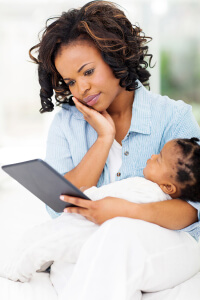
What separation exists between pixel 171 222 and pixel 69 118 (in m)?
0.75

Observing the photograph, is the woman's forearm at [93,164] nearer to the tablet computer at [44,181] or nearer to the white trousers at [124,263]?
the tablet computer at [44,181]

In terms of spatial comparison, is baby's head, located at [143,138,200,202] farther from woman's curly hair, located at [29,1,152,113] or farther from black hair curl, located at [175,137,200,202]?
woman's curly hair, located at [29,1,152,113]

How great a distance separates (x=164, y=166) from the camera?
1.62 meters

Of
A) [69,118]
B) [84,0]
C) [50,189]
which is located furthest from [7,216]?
[84,0]

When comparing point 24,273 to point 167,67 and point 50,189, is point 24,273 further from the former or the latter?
point 167,67

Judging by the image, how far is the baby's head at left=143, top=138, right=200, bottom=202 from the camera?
1.53 metres

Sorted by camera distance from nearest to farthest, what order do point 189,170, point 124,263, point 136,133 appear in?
point 124,263 < point 189,170 < point 136,133

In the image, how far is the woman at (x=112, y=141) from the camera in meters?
1.33

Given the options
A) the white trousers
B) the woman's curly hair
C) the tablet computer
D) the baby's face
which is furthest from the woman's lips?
the white trousers

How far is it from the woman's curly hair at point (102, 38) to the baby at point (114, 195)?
18.0 inches

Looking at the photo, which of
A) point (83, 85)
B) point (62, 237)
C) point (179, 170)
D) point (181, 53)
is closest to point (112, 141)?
point (83, 85)

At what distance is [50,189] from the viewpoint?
1472 millimetres

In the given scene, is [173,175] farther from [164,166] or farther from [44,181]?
[44,181]

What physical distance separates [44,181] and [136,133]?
619 mm
